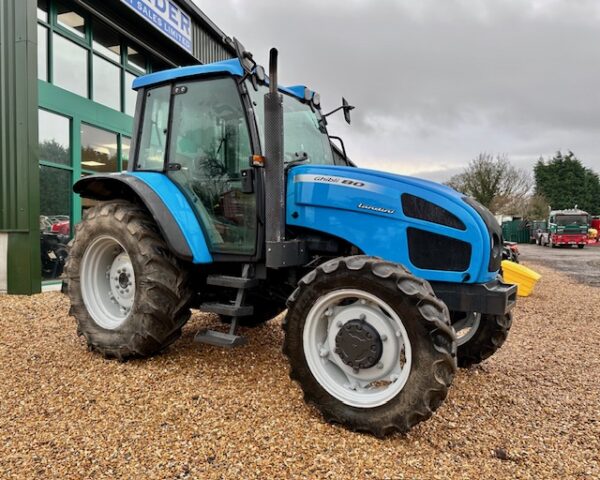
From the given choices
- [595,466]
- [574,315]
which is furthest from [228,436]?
[574,315]

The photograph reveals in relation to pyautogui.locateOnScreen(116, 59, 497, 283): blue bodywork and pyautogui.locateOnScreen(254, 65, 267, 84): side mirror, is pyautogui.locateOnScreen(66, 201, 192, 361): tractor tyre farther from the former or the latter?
pyautogui.locateOnScreen(254, 65, 267, 84): side mirror

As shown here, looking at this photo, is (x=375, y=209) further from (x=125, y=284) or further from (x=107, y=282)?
(x=107, y=282)

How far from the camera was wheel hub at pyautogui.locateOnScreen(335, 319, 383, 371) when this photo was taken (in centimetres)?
261

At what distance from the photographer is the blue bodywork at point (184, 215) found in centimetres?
341

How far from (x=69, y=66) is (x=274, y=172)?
6.65 meters

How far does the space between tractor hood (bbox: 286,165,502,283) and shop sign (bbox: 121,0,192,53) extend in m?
7.39

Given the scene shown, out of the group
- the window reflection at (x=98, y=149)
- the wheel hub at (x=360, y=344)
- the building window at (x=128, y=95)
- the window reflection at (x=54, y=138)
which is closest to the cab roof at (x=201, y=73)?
the wheel hub at (x=360, y=344)

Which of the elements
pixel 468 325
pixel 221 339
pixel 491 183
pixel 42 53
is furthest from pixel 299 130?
pixel 491 183

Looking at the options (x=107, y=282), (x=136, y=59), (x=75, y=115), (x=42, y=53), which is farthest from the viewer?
(x=136, y=59)

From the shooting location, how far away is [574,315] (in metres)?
6.48

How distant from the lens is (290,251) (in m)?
3.18

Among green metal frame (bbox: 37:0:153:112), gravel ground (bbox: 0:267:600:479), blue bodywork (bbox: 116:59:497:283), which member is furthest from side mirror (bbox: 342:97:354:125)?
green metal frame (bbox: 37:0:153:112)

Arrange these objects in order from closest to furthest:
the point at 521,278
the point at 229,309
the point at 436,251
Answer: the point at 436,251 < the point at 229,309 < the point at 521,278

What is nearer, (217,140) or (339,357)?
(339,357)
